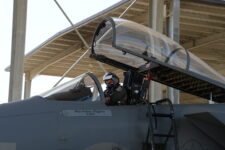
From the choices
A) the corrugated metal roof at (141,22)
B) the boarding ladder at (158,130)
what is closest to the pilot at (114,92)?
the boarding ladder at (158,130)

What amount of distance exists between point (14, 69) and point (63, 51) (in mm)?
11481

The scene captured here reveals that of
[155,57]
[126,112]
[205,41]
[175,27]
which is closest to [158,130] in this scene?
[126,112]

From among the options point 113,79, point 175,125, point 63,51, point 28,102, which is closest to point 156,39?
point 113,79

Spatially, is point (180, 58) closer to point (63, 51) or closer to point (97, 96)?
point (97, 96)

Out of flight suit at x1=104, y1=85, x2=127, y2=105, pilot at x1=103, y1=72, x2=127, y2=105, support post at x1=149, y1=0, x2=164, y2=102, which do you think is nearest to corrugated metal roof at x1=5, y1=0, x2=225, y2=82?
support post at x1=149, y1=0, x2=164, y2=102

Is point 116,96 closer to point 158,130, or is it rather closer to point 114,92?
point 114,92

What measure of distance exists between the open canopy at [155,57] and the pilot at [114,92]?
1.48ft

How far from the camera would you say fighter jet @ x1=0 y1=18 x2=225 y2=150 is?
5.88 metres

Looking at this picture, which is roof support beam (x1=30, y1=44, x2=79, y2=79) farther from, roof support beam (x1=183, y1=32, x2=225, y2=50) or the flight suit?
the flight suit

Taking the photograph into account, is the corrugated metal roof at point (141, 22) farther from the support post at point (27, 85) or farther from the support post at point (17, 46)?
the support post at point (17, 46)

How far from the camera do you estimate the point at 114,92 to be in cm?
672

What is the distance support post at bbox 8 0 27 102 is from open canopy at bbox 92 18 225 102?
18.2 ft

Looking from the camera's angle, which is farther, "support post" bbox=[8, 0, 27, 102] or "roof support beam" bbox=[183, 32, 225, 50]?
"roof support beam" bbox=[183, 32, 225, 50]

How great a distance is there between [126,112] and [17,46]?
7.02 metres
